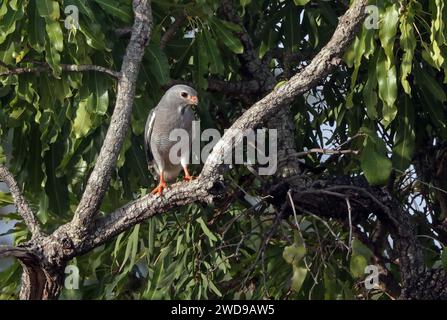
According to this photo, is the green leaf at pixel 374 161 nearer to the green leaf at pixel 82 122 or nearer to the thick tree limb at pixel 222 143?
the thick tree limb at pixel 222 143

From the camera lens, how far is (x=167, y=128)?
6938 millimetres

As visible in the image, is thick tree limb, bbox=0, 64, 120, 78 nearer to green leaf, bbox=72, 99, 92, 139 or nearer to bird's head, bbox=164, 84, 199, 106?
green leaf, bbox=72, 99, 92, 139

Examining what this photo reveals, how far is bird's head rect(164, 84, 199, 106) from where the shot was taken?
640cm

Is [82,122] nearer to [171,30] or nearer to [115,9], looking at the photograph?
[115,9]

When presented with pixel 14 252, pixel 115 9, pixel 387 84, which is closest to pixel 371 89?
pixel 387 84

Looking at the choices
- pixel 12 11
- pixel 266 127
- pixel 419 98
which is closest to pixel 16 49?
pixel 12 11

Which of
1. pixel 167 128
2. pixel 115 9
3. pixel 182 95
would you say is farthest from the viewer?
pixel 167 128

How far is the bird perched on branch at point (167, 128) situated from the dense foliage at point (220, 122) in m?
0.10

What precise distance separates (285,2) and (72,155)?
64.6 inches

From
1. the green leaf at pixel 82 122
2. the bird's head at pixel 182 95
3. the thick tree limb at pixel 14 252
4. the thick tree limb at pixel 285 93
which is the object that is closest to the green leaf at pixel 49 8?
the green leaf at pixel 82 122

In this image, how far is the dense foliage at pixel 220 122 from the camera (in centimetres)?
553

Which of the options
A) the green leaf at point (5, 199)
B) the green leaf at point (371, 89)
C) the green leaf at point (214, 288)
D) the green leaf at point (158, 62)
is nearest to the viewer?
the green leaf at point (371, 89)

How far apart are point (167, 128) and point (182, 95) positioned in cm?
54

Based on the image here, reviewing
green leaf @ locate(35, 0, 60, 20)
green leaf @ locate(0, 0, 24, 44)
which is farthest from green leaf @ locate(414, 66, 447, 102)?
green leaf @ locate(0, 0, 24, 44)
